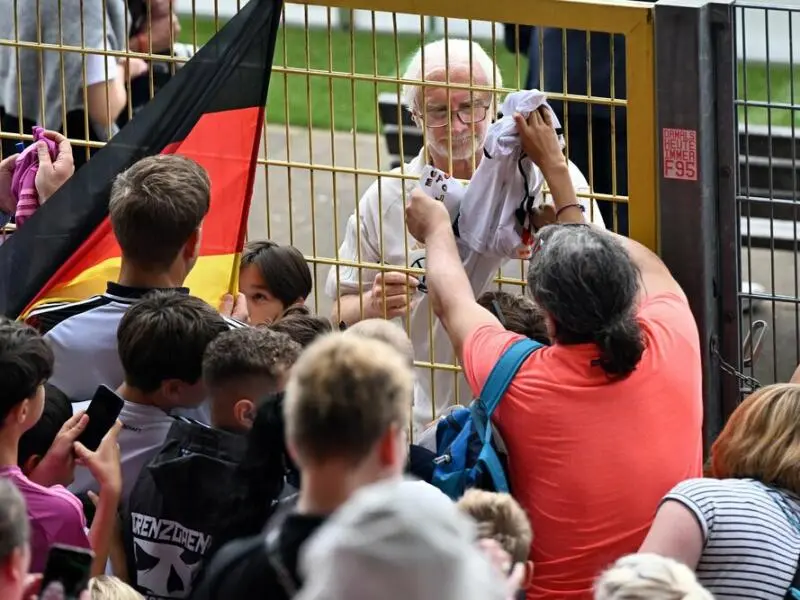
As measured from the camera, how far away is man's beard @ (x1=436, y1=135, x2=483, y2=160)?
5125 millimetres

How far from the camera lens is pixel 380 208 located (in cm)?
528

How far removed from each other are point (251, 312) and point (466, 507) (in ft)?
6.38

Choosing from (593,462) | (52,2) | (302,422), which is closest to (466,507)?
(593,462)

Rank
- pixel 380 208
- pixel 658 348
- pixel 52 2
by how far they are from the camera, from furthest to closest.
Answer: pixel 52 2, pixel 380 208, pixel 658 348

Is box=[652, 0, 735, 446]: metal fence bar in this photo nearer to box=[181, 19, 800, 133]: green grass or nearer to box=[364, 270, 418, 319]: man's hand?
box=[364, 270, 418, 319]: man's hand

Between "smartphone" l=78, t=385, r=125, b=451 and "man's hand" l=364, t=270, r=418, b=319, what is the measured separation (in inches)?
53.4

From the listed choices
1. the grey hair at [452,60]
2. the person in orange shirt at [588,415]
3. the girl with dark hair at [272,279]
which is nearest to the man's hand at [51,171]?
the girl with dark hair at [272,279]

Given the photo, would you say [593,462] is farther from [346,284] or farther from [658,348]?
[346,284]

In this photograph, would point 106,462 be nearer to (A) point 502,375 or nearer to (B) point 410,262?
(A) point 502,375

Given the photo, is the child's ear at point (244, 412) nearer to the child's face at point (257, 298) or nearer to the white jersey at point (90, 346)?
the white jersey at point (90, 346)

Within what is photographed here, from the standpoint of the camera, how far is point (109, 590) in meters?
3.57

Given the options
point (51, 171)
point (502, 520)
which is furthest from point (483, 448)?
point (51, 171)

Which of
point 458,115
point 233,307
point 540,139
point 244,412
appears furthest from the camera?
point 458,115

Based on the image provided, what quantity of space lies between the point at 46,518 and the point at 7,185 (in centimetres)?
171
